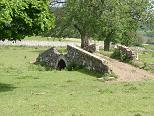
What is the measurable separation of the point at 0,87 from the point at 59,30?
108 ft

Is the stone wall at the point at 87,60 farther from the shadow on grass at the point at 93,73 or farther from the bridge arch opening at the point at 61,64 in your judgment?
the bridge arch opening at the point at 61,64

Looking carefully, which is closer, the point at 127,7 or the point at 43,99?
the point at 43,99

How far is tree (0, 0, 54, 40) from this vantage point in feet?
71.8

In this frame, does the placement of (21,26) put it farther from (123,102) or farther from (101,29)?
(101,29)

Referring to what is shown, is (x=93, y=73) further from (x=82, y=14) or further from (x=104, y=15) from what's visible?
(x=82, y=14)

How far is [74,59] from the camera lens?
119 ft

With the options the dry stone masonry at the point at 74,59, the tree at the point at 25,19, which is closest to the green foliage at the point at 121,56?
the dry stone masonry at the point at 74,59

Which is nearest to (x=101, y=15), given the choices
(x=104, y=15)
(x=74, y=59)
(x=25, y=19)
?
(x=104, y=15)

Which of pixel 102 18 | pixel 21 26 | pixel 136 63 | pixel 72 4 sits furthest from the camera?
pixel 72 4

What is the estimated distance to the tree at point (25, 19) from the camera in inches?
862

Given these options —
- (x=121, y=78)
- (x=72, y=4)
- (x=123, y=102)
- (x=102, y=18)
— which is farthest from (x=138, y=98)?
(x=72, y=4)

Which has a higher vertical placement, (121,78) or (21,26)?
(21,26)

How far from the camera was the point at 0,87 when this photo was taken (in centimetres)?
2458

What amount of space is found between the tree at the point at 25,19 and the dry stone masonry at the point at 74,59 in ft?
28.7
